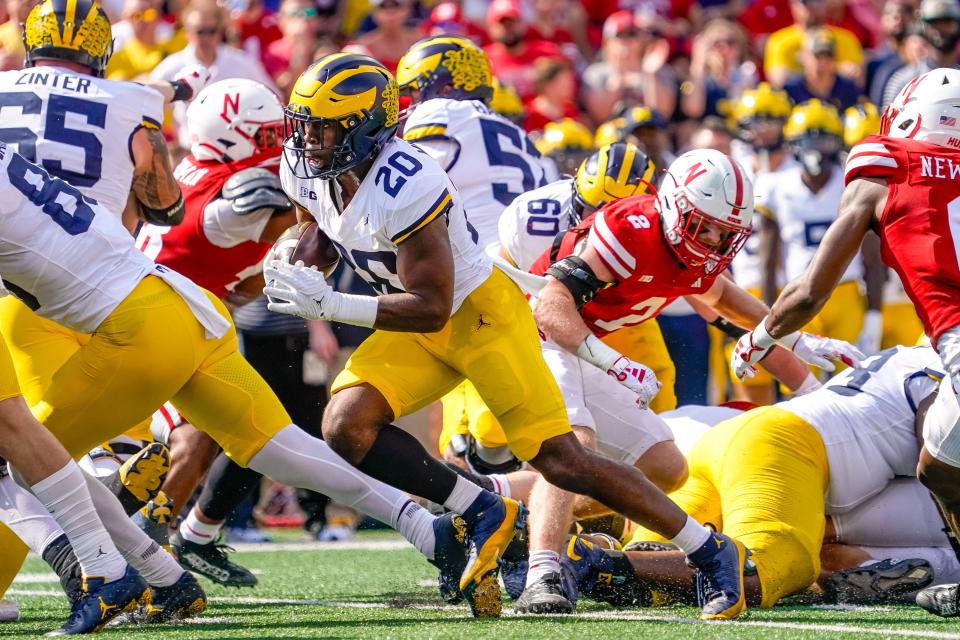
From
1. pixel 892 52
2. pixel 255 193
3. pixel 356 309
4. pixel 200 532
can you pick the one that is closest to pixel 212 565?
pixel 200 532

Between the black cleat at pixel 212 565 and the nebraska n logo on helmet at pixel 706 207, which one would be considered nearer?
the nebraska n logo on helmet at pixel 706 207

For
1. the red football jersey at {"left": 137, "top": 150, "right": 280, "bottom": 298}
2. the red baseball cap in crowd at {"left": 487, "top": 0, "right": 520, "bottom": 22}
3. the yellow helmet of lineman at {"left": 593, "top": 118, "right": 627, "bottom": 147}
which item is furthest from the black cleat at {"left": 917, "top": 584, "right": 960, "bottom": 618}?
the red baseball cap in crowd at {"left": 487, "top": 0, "right": 520, "bottom": 22}

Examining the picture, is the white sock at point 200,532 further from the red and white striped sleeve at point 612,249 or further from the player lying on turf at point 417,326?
the red and white striped sleeve at point 612,249

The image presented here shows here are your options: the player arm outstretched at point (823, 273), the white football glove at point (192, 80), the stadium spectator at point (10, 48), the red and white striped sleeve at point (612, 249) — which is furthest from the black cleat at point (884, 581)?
the stadium spectator at point (10, 48)

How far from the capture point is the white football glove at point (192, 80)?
213 inches

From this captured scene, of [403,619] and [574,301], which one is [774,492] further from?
[403,619]

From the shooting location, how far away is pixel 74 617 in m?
3.88

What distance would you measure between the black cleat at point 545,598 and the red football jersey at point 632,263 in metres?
0.96

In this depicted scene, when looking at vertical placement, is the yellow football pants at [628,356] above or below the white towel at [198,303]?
below

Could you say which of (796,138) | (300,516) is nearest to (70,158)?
(300,516)

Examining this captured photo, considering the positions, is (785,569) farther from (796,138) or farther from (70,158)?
(796,138)

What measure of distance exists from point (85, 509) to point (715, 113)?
6.74 meters

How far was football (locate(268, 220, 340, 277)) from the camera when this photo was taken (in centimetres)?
446

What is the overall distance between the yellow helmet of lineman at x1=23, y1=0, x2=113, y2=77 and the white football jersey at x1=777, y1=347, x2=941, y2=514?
256 cm
